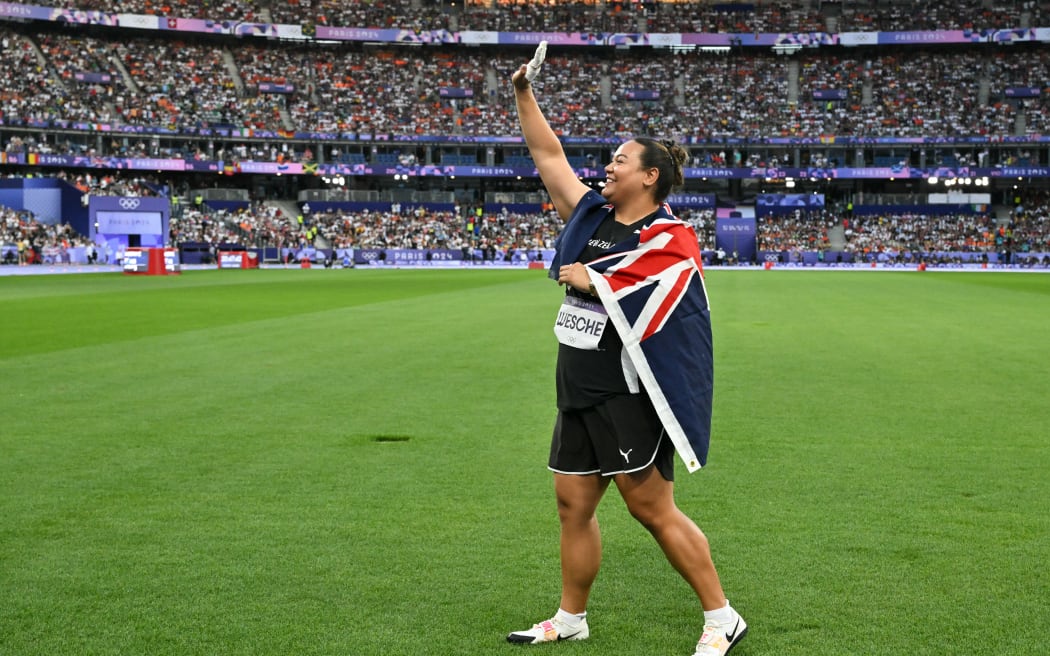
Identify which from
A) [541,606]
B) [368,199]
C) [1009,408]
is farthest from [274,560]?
[368,199]

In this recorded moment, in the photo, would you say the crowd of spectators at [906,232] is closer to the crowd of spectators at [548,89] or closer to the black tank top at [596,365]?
the crowd of spectators at [548,89]

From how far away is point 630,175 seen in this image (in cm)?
A: 442

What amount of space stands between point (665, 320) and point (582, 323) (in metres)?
0.36

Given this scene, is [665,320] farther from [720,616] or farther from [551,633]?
[551,633]

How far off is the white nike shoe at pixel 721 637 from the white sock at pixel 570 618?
21.3 inches

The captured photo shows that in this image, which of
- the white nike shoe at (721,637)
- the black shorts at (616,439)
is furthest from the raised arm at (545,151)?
the white nike shoe at (721,637)

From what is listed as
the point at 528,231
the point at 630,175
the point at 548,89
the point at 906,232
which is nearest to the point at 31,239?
the point at 528,231

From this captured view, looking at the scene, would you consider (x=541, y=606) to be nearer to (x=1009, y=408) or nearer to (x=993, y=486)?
(x=993, y=486)

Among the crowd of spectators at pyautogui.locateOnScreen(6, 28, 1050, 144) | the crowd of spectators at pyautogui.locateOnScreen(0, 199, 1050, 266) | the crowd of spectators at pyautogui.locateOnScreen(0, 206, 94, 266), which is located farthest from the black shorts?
the crowd of spectators at pyautogui.locateOnScreen(6, 28, 1050, 144)

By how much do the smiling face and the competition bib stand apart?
0.51 m

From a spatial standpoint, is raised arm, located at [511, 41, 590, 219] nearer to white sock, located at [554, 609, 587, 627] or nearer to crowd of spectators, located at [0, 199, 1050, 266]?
white sock, located at [554, 609, 587, 627]

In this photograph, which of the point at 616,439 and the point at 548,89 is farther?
the point at 548,89

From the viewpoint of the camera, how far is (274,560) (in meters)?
5.69

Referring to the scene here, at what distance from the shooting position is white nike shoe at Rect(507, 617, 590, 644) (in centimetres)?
457
